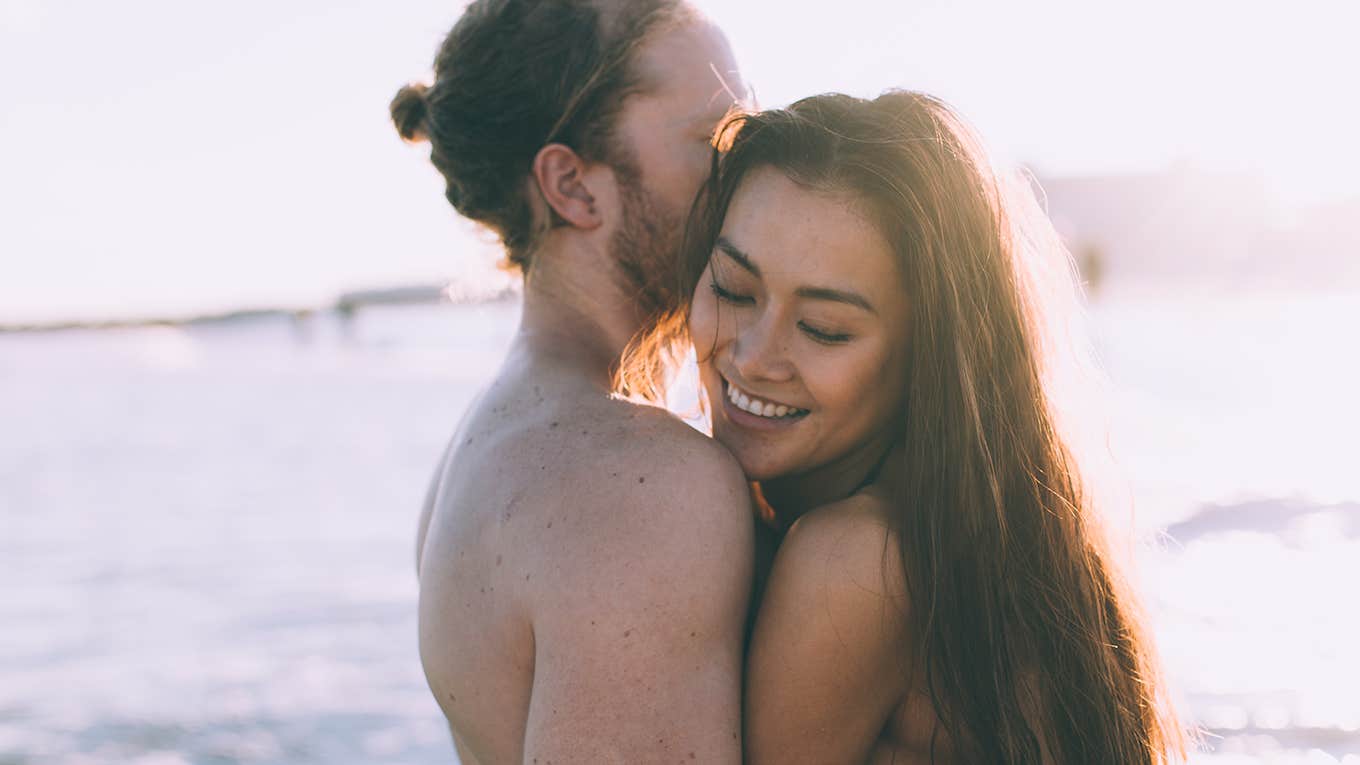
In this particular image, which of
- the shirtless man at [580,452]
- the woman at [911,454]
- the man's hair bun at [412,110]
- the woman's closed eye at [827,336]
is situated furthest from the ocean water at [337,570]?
the man's hair bun at [412,110]

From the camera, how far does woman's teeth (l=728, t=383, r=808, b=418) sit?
8.45 ft

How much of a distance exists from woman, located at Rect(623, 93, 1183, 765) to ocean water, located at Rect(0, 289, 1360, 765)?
0.45 metres

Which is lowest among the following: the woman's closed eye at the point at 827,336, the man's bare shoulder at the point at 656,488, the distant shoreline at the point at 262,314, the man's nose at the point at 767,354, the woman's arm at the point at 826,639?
the distant shoreline at the point at 262,314

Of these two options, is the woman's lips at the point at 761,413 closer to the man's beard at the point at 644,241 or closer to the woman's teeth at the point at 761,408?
the woman's teeth at the point at 761,408

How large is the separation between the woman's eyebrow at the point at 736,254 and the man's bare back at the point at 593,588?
1.15 ft

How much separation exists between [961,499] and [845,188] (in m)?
0.67

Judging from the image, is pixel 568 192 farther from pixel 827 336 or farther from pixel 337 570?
pixel 337 570

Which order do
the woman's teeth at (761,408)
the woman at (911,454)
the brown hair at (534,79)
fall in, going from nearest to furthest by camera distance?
the woman at (911,454)
the woman's teeth at (761,408)
the brown hair at (534,79)

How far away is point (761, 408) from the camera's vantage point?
2592 mm

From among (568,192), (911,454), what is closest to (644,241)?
(568,192)

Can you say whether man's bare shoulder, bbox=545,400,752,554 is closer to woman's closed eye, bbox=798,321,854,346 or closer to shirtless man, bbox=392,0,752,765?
shirtless man, bbox=392,0,752,765

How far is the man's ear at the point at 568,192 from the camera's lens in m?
3.06

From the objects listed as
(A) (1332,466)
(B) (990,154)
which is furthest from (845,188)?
(A) (1332,466)

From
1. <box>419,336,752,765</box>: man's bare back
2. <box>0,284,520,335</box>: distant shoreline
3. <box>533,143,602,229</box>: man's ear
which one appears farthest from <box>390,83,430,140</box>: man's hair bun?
<box>0,284,520,335</box>: distant shoreline
